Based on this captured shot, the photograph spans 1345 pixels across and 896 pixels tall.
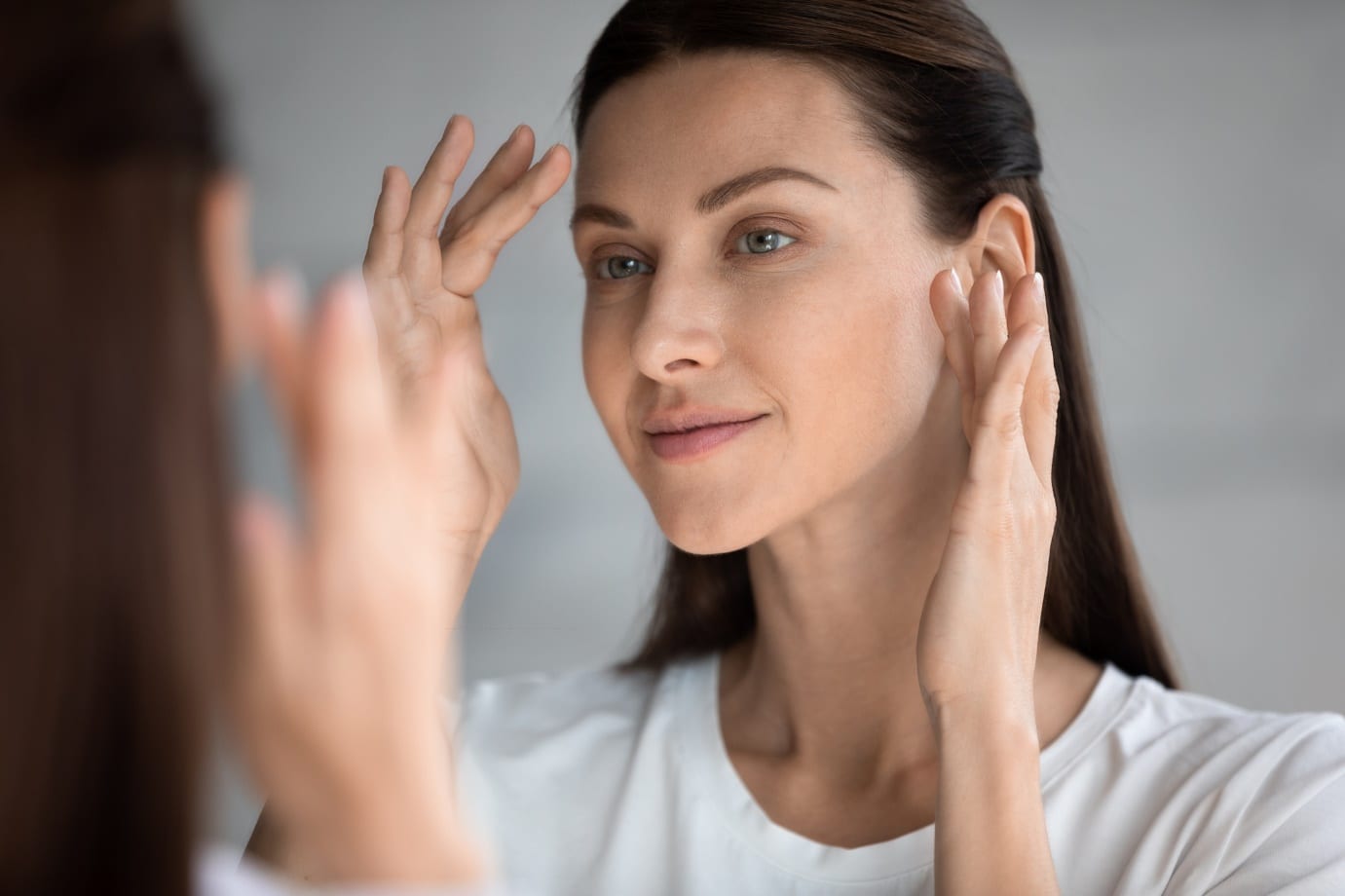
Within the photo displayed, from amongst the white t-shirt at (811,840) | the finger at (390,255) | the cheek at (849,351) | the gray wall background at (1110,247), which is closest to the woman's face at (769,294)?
the cheek at (849,351)

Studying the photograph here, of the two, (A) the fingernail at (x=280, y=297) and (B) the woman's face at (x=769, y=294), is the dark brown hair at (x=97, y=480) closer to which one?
(A) the fingernail at (x=280, y=297)

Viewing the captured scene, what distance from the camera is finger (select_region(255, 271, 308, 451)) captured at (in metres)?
0.79

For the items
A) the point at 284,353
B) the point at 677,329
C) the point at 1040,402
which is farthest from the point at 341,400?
the point at 1040,402

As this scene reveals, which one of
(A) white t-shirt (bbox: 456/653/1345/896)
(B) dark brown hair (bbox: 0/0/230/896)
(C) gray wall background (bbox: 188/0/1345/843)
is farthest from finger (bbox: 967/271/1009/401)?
(C) gray wall background (bbox: 188/0/1345/843)

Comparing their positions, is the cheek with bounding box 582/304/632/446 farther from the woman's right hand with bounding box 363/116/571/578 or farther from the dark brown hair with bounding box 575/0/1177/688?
the dark brown hair with bounding box 575/0/1177/688

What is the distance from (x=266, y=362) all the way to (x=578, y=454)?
128 inches

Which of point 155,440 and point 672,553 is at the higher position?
point 155,440

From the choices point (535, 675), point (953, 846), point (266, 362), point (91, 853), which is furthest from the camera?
point (535, 675)

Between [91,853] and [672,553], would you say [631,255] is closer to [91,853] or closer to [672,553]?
[672,553]

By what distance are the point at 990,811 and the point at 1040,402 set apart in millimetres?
431

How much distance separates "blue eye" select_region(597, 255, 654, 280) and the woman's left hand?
1.39 ft

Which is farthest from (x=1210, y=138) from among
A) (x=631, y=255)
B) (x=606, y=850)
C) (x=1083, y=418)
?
(x=606, y=850)

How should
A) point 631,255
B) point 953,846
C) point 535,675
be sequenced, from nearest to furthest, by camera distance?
point 953,846 < point 631,255 < point 535,675

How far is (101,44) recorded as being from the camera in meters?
0.71
